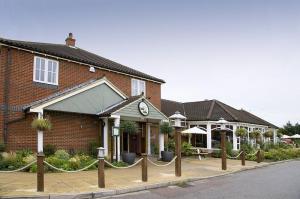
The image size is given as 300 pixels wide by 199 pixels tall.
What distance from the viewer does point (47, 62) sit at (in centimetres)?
2020

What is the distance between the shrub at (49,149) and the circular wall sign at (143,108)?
5898 millimetres

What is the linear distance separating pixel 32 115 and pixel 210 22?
1013 cm

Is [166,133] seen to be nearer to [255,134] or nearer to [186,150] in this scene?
[186,150]


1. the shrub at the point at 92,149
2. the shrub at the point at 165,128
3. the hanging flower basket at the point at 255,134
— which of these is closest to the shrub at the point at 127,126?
the shrub at the point at 92,149

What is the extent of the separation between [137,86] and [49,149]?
392 inches

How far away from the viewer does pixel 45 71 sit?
65.9 ft

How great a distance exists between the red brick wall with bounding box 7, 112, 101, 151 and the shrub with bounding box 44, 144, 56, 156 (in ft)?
1.07

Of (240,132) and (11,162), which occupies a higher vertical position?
(240,132)

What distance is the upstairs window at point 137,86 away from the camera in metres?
26.2

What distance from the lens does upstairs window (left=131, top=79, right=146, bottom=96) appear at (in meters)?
26.2

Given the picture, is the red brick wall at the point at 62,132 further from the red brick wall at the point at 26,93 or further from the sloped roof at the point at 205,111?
the sloped roof at the point at 205,111

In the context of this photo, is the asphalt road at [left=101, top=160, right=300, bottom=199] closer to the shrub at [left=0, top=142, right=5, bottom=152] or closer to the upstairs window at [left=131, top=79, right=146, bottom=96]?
the shrub at [left=0, top=142, right=5, bottom=152]

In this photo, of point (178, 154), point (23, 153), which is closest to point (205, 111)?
point (178, 154)

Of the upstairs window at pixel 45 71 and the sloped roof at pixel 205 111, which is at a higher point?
the upstairs window at pixel 45 71
